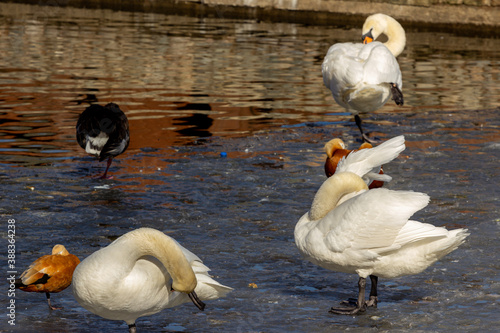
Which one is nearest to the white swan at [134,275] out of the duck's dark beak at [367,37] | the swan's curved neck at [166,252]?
the swan's curved neck at [166,252]

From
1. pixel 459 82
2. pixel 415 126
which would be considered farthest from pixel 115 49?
pixel 415 126

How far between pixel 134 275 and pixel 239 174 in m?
5.08

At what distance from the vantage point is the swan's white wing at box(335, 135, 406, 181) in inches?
246

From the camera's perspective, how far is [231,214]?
8.21 metres

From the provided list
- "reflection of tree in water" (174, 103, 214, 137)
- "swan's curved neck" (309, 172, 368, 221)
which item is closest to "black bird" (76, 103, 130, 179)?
"reflection of tree in water" (174, 103, 214, 137)

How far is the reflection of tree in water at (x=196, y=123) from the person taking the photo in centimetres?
1288

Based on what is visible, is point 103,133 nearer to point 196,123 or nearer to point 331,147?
point 331,147

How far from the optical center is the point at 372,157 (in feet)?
21.3

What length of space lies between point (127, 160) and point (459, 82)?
10340mm

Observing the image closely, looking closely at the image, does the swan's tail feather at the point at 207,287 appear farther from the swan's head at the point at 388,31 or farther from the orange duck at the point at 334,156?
the swan's head at the point at 388,31

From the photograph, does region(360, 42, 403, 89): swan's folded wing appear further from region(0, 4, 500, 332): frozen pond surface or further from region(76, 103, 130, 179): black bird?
region(76, 103, 130, 179): black bird

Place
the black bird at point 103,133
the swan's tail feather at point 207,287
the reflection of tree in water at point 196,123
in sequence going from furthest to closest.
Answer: the reflection of tree in water at point 196,123
the black bird at point 103,133
the swan's tail feather at point 207,287

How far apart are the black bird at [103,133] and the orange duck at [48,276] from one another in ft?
13.2

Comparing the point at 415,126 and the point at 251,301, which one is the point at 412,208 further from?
the point at 415,126
